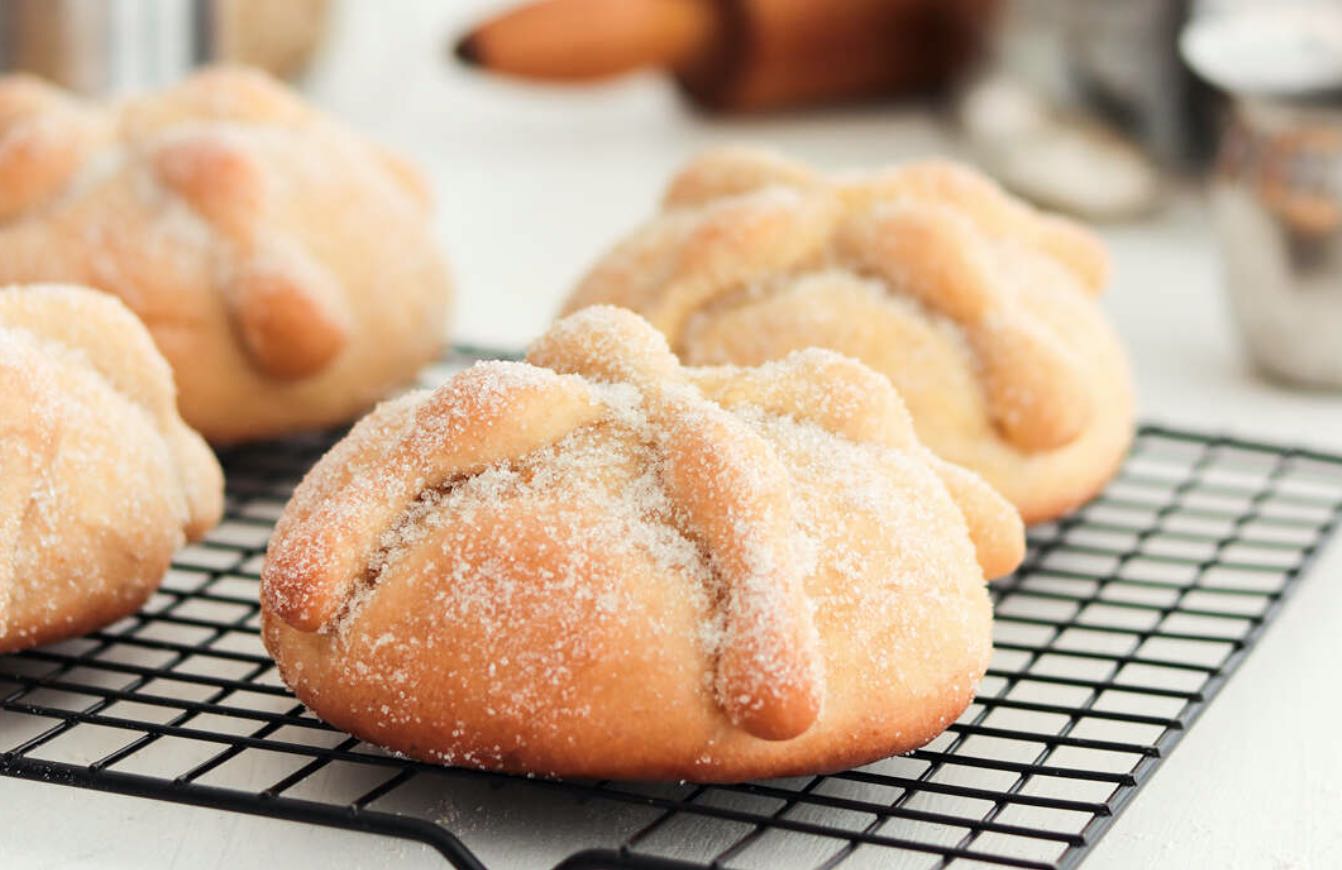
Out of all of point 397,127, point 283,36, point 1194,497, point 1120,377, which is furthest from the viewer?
point 397,127

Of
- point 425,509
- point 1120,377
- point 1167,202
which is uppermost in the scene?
point 425,509

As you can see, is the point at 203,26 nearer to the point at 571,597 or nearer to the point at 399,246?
the point at 399,246

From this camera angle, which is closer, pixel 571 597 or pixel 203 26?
pixel 571 597

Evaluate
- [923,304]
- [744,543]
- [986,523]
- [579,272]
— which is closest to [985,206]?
[923,304]

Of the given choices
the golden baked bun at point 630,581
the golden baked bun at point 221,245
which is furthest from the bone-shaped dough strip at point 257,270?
the golden baked bun at point 630,581

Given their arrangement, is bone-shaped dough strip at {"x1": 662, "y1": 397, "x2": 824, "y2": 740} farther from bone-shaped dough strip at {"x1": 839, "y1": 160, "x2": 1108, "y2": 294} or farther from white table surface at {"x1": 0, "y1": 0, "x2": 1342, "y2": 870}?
bone-shaped dough strip at {"x1": 839, "y1": 160, "x2": 1108, "y2": 294}

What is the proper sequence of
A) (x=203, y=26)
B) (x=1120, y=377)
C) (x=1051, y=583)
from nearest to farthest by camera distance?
(x=1051, y=583) → (x=1120, y=377) → (x=203, y=26)

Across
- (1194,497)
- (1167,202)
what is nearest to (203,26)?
(1167,202)
